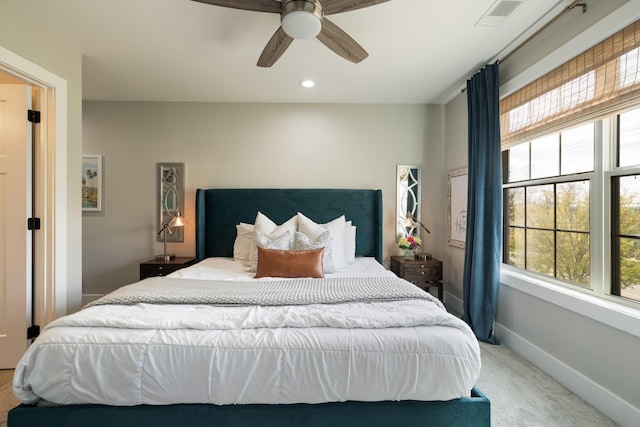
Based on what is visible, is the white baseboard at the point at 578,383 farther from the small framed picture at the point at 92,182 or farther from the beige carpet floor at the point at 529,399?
the small framed picture at the point at 92,182

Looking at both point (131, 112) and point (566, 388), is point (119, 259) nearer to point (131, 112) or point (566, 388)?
point (131, 112)

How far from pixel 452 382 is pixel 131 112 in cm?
423

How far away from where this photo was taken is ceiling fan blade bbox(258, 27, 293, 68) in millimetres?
1847

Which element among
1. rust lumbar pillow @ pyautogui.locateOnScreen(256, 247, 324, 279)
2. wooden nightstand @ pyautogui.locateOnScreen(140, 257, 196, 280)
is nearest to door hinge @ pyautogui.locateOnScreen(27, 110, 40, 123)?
wooden nightstand @ pyautogui.locateOnScreen(140, 257, 196, 280)

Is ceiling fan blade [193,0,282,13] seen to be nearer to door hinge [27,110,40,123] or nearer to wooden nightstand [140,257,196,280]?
door hinge [27,110,40,123]

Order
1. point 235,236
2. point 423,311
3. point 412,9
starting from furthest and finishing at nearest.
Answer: point 235,236
point 412,9
point 423,311

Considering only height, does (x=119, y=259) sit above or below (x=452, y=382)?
above

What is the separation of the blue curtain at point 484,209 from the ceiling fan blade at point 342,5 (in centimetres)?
164

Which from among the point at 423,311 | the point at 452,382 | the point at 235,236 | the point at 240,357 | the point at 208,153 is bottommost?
the point at 452,382

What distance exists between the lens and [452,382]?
52.6 inches

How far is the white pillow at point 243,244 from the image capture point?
3.08 m

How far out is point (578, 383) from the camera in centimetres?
187

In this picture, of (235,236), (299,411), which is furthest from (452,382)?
(235,236)

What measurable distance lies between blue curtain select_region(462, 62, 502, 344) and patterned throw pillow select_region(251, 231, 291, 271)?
180cm
